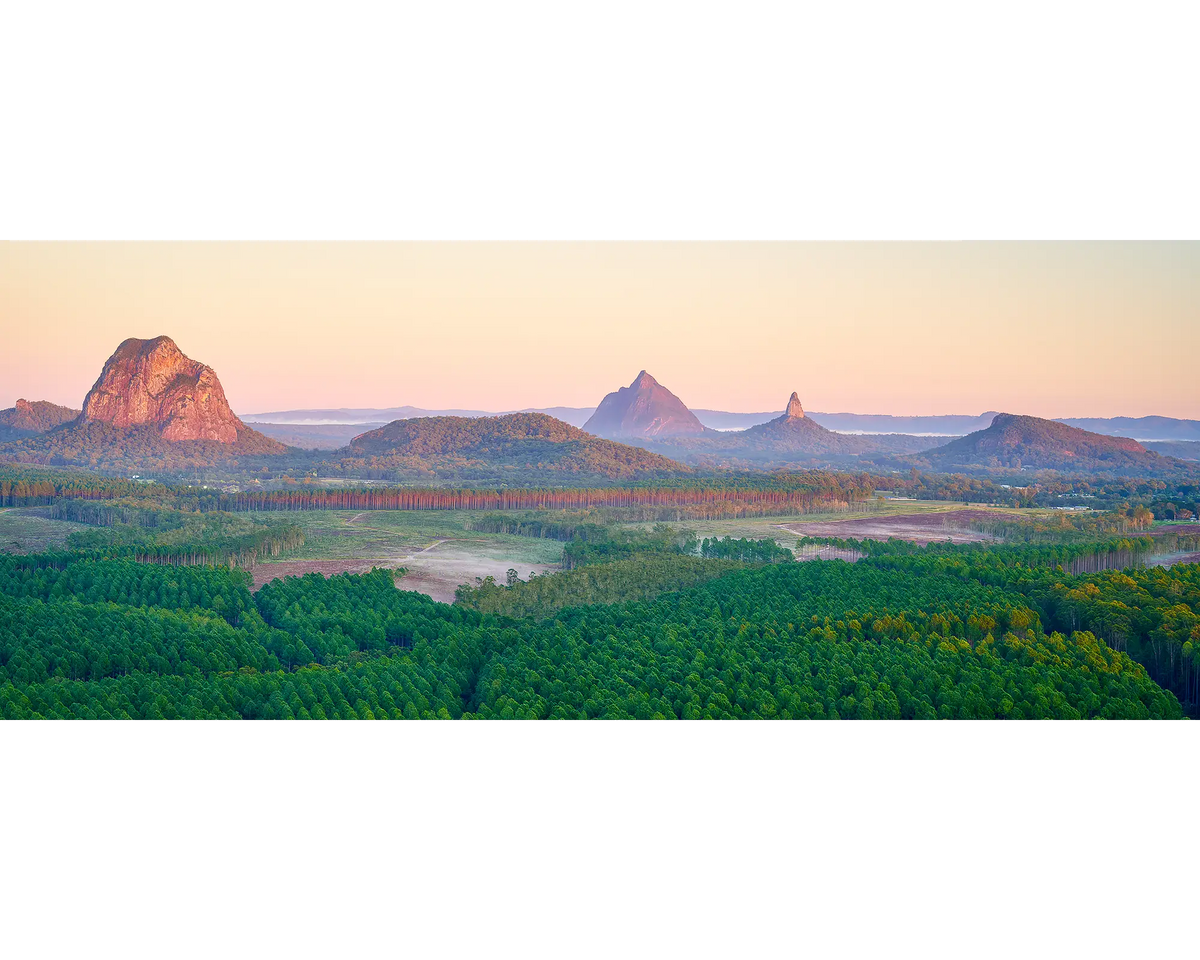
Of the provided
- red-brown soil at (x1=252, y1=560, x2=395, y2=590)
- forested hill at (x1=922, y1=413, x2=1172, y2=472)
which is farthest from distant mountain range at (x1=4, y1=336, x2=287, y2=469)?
forested hill at (x1=922, y1=413, x2=1172, y2=472)

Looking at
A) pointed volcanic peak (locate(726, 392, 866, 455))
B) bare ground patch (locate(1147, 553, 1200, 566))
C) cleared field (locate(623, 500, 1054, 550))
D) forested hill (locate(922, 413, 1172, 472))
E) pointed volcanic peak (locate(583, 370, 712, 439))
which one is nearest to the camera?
bare ground patch (locate(1147, 553, 1200, 566))

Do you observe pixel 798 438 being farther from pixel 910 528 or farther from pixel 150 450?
pixel 150 450

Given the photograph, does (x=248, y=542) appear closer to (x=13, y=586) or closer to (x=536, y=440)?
(x=13, y=586)

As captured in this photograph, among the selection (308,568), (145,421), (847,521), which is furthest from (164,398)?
(847,521)

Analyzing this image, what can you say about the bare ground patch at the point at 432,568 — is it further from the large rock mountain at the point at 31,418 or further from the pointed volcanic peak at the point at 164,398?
the large rock mountain at the point at 31,418

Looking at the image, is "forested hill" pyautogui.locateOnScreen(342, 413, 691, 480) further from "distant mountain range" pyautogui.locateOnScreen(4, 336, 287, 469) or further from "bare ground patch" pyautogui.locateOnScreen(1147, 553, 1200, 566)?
"bare ground patch" pyautogui.locateOnScreen(1147, 553, 1200, 566)

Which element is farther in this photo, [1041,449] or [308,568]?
[1041,449]
